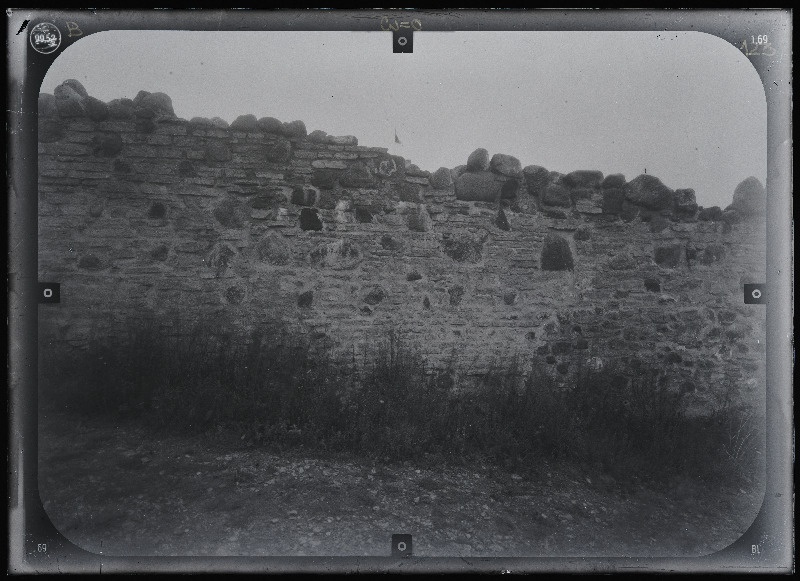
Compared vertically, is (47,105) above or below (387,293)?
above

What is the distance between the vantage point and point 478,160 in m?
3.81

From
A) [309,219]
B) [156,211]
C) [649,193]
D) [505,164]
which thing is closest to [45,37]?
[156,211]

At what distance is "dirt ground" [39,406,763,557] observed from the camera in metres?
2.76

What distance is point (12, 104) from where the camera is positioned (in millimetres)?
2947

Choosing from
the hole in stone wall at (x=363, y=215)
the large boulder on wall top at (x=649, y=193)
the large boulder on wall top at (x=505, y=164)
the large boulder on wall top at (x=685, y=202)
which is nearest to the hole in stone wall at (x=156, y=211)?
the hole in stone wall at (x=363, y=215)

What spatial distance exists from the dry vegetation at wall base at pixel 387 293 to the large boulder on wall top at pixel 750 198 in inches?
0.9

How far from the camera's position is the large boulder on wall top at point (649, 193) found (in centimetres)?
390

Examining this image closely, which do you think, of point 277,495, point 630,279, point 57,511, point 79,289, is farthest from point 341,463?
point 630,279

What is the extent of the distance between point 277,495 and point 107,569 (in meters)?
1.08

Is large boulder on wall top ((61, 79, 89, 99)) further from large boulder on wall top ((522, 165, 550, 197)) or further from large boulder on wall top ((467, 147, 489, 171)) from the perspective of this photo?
large boulder on wall top ((522, 165, 550, 197))

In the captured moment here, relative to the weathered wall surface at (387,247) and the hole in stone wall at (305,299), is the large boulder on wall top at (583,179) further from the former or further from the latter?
the hole in stone wall at (305,299)

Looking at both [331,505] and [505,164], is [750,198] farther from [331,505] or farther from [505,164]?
[331,505]

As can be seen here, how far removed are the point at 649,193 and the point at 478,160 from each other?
148 cm

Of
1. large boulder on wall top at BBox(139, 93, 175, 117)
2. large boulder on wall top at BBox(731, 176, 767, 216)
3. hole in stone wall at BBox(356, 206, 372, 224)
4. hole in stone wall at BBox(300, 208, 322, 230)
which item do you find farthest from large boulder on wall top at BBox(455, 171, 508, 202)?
large boulder on wall top at BBox(139, 93, 175, 117)
